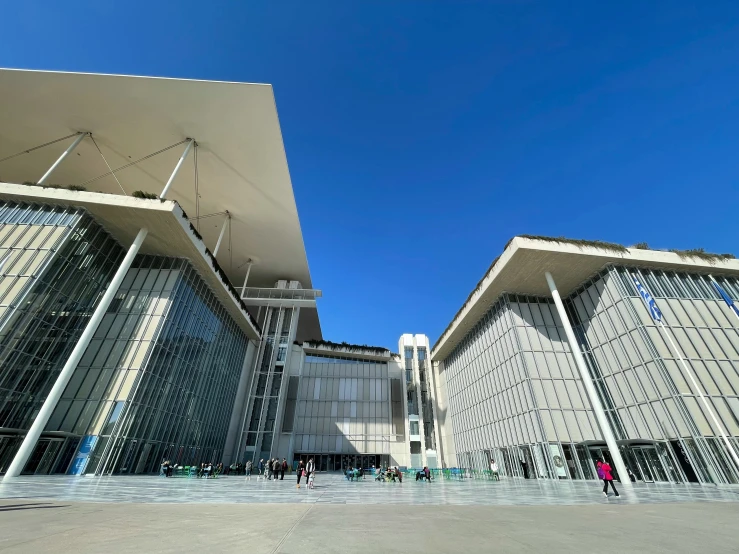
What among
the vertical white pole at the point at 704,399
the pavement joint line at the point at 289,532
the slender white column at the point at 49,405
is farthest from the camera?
the vertical white pole at the point at 704,399

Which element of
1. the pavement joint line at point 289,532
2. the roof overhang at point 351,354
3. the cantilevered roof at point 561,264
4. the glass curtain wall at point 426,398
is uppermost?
the roof overhang at point 351,354

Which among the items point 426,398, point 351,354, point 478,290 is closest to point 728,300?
point 478,290

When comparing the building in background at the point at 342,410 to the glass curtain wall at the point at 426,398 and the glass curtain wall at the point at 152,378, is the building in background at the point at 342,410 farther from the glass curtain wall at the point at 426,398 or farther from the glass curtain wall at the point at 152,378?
the glass curtain wall at the point at 152,378

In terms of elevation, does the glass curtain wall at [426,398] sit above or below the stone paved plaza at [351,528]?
above

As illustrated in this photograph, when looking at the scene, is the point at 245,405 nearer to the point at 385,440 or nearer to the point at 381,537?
the point at 385,440

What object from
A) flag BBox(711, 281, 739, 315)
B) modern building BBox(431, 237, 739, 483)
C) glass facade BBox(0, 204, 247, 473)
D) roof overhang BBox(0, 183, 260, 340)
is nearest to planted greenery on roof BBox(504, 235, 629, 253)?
modern building BBox(431, 237, 739, 483)

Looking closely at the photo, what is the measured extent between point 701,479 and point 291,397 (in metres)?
33.4

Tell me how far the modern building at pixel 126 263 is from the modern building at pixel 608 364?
21.8 metres

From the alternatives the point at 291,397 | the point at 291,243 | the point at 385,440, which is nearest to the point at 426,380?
the point at 385,440

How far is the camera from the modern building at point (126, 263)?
18828mm

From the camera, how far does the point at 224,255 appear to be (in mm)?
38531

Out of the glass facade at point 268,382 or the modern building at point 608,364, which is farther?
the glass facade at point 268,382

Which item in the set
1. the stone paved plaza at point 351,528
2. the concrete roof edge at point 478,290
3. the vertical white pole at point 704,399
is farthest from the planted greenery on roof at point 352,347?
the stone paved plaza at point 351,528

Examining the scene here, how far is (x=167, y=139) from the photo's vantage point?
2638 centimetres
